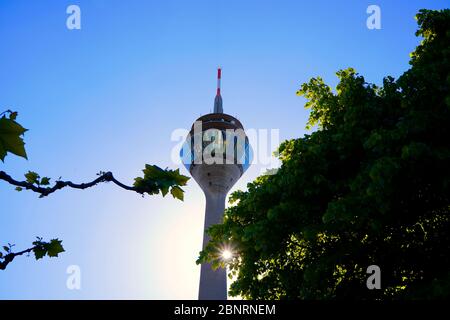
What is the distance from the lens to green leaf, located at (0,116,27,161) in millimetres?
1967

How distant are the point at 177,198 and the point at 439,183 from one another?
820 centimetres

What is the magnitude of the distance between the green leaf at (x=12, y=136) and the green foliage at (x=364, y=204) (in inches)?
292

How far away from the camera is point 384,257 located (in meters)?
9.84

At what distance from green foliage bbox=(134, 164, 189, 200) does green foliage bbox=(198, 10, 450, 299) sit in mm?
6267

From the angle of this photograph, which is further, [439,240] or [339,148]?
[339,148]

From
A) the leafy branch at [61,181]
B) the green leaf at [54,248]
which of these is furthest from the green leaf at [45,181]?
the green leaf at [54,248]

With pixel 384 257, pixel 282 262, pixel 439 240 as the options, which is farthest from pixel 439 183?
pixel 282 262

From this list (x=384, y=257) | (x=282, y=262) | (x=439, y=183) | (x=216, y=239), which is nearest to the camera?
(x=439, y=183)

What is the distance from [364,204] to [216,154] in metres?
Result: 43.7

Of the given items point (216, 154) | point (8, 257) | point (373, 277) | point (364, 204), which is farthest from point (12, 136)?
point (216, 154)

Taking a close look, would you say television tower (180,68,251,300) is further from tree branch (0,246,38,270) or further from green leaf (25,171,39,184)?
green leaf (25,171,39,184)

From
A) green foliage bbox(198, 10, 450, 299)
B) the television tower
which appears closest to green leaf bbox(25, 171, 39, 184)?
green foliage bbox(198, 10, 450, 299)
